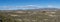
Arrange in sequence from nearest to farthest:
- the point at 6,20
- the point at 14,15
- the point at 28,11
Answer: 1. the point at 6,20
2. the point at 14,15
3. the point at 28,11

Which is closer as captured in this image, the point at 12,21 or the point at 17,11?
the point at 12,21

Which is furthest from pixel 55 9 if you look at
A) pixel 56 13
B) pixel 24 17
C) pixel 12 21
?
pixel 12 21

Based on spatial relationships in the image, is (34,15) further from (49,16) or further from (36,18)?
(49,16)

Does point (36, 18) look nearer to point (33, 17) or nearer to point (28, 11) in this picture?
point (33, 17)

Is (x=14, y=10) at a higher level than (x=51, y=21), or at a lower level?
higher

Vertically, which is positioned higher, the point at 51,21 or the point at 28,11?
the point at 28,11

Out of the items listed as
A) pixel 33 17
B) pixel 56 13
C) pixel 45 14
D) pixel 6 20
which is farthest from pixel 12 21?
pixel 56 13

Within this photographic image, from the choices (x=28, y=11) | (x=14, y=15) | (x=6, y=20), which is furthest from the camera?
(x=28, y=11)
